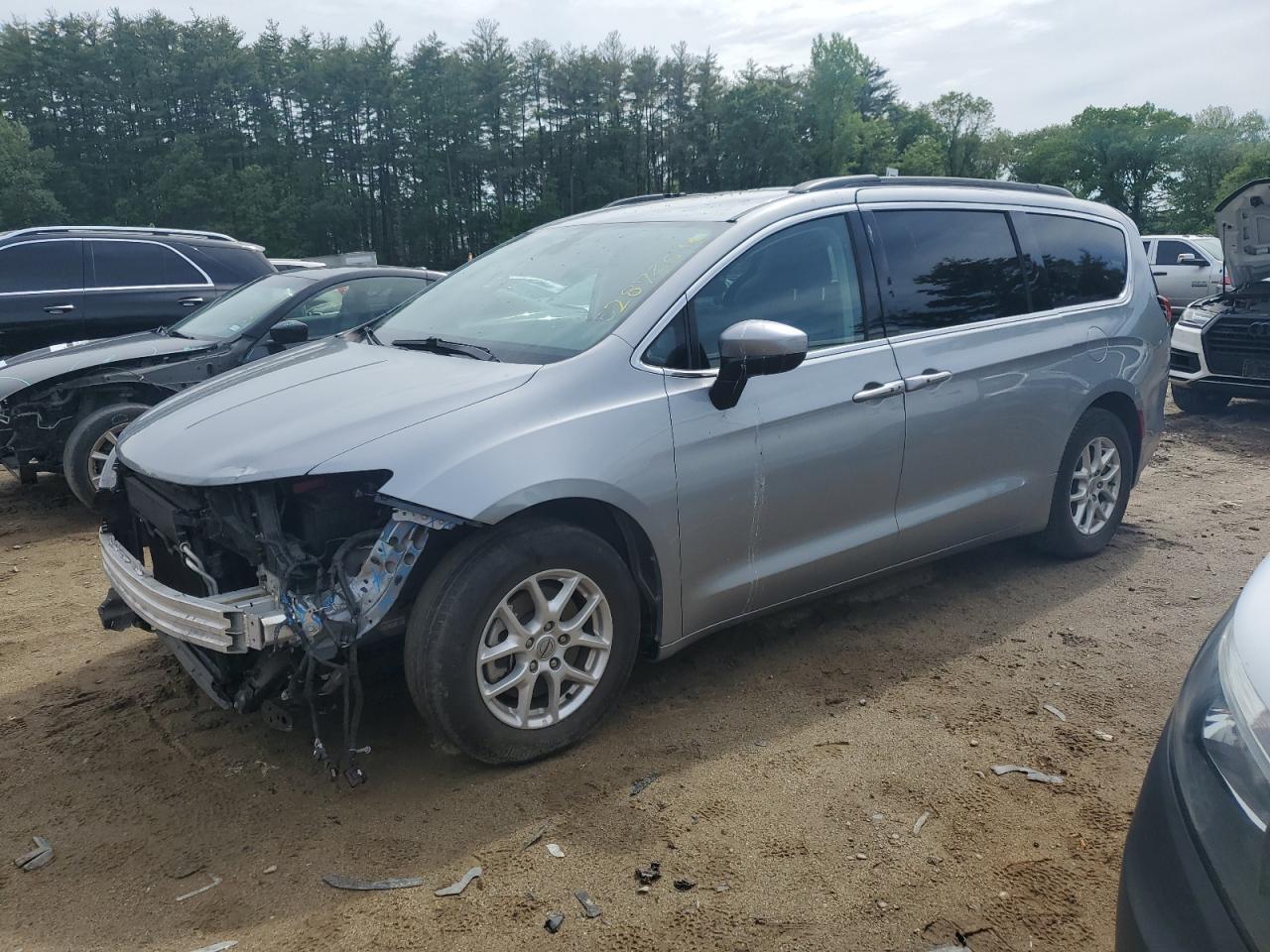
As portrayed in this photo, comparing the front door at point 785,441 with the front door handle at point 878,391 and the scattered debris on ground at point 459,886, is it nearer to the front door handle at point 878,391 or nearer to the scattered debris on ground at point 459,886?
the front door handle at point 878,391

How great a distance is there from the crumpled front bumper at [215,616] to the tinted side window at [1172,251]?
19904mm

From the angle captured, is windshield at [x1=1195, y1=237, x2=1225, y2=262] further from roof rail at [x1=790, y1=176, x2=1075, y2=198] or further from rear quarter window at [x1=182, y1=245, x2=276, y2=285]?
rear quarter window at [x1=182, y1=245, x2=276, y2=285]

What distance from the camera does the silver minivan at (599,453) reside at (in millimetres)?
2840

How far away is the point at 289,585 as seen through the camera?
280cm

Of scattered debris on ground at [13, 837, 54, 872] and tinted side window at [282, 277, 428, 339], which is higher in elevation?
tinted side window at [282, 277, 428, 339]

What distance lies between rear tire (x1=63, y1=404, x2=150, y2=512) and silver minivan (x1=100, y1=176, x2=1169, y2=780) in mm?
2761

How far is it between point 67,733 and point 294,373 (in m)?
1.50

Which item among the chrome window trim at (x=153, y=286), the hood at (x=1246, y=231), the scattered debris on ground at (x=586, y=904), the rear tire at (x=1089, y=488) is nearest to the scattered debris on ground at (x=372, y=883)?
the scattered debris on ground at (x=586, y=904)

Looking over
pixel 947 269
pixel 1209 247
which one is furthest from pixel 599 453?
pixel 1209 247

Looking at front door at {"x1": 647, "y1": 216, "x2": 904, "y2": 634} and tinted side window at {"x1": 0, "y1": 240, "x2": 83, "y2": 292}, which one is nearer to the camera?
front door at {"x1": 647, "y1": 216, "x2": 904, "y2": 634}

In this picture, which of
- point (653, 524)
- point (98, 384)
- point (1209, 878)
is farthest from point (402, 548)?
point (98, 384)

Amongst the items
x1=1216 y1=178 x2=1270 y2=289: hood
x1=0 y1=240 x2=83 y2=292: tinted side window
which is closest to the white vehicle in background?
x1=1216 y1=178 x2=1270 y2=289: hood

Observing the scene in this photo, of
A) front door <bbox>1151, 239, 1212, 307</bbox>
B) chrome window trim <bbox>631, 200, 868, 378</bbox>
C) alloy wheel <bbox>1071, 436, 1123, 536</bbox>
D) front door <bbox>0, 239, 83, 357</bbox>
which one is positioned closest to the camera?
chrome window trim <bbox>631, 200, 868, 378</bbox>

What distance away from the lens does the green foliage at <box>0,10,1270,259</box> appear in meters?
42.0
